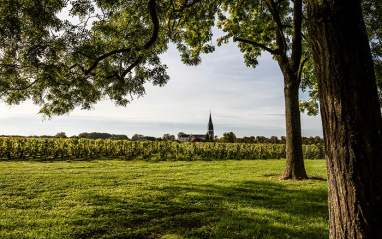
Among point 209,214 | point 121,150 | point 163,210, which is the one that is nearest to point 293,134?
point 209,214

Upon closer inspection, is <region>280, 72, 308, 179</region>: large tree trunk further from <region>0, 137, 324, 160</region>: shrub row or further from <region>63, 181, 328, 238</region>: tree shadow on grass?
<region>0, 137, 324, 160</region>: shrub row

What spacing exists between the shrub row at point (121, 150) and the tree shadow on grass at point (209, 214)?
51.9 feet

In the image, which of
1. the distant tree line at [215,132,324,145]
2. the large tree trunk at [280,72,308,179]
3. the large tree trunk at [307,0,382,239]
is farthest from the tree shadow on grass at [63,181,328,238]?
the distant tree line at [215,132,324,145]

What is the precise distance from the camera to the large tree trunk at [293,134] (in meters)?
10.3

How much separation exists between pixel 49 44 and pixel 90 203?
15.7ft

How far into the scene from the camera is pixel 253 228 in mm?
4801

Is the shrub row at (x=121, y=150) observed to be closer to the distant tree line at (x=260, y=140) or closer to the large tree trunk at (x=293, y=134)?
the distant tree line at (x=260, y=140)

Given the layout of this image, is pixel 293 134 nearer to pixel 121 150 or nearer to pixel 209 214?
pixel 209 214

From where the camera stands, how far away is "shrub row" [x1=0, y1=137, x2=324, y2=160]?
2035cm

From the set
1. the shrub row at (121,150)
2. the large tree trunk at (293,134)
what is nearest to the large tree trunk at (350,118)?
the large tree trunk at (293,134)

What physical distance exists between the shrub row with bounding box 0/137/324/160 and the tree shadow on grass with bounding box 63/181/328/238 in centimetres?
1581

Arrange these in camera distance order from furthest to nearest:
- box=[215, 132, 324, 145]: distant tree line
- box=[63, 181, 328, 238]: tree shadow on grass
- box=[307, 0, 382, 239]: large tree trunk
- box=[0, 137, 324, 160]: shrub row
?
box=[215, 132, 324, 145]: distant tree line → box=[0, 137, 324, 160]: shrub row → box=[63, 181, 328, 238]: tree shadow on grass → box=[307, 0, 382, 239]: large tree trunk

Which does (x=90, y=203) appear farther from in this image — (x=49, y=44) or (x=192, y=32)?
(x=192, y=32)

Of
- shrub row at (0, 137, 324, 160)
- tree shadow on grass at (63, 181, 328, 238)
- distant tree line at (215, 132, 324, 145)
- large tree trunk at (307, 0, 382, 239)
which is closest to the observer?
large tree trunk at (307, 0, 382, 239)
